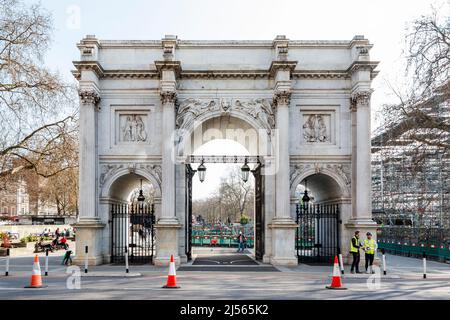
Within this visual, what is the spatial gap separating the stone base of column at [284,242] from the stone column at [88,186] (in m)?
8.40

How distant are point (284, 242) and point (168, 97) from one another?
888 cm

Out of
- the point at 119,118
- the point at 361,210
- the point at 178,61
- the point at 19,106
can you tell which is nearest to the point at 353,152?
the point at 361,210

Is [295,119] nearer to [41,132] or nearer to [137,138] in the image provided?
[137,138]

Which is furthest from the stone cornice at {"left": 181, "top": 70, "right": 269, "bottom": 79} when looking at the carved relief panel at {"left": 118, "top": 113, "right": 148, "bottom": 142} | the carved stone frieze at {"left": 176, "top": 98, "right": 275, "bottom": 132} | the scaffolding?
the scaffolding

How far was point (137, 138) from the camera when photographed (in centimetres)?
2772

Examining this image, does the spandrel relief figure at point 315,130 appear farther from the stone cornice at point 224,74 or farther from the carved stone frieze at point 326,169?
the stone cornice at point 224,74

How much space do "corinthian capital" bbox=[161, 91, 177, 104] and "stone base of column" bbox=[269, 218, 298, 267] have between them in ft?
25.4

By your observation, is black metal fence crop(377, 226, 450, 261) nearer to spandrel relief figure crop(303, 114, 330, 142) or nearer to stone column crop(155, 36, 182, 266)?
spandrel relief figure crop(303, 114, 330, 142)

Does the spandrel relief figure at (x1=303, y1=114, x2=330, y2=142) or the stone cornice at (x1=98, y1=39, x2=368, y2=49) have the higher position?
the stone cornice at (x1=98, y1=39, x2=368, y2=49)

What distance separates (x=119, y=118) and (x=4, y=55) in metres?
6.10

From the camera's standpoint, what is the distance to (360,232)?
25922 mm

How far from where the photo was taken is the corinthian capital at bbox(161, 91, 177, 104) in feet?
86.6

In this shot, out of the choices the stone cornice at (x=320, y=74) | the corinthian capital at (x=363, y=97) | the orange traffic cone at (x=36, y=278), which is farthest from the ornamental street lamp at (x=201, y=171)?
the orange traffic cone at (x=36, y=278)

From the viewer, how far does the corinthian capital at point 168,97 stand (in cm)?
2641
